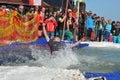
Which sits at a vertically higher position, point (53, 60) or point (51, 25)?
point (51, 25)

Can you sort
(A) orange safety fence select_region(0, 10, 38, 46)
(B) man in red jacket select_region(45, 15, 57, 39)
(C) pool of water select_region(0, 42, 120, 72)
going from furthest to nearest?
1. (B) man in red jacket select_region(45, 15, 57, 39)
2. (A) orange safety fence select_region(0, 10, 38, 46)
3. (C) pool of water select_region(0, 42, 120, 72)

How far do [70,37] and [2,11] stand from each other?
5.85 m

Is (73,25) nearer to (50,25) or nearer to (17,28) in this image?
(50,25)

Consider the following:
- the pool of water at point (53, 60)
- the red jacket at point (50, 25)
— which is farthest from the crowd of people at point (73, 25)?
the pool of water at point (53, 60)

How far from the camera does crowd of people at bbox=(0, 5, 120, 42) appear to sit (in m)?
20.7

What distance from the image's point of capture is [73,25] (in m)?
23.4

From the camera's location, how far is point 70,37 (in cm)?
2305

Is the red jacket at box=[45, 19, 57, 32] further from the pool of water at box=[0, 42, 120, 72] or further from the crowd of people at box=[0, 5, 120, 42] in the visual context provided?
the pool of water at box=[0, 42, 120, 72]

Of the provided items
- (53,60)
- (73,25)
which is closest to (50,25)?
(73,25)

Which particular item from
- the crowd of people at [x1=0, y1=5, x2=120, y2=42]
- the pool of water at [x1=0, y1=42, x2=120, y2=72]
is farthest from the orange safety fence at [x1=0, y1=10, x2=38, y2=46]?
the pool of water at [x1=0, y1=42, x2=120, y2=72]

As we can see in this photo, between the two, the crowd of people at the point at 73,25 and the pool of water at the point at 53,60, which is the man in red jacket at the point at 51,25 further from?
the pool of water at the point at 53,60

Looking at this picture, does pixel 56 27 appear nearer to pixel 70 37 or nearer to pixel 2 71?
A: pixel 70 37

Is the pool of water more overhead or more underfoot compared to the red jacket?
more underfoot

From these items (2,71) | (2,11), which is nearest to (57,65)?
(2,71)
